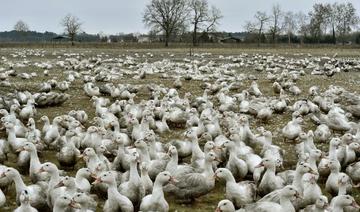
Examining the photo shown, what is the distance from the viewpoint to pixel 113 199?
912 centimetres

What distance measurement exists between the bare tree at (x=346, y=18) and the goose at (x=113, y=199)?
313 ft

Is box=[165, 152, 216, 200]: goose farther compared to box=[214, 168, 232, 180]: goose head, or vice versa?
box=[165, 152, 216, 200]: goose

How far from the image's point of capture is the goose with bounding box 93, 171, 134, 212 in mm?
9070

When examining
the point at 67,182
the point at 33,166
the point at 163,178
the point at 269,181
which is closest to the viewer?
the point at 67,182

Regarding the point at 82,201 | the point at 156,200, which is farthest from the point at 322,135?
the point at 82,201

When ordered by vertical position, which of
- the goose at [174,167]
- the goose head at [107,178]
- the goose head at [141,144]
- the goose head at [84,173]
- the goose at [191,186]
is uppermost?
the goose head at [141,144]

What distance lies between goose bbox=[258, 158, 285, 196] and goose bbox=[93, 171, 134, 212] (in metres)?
2.58

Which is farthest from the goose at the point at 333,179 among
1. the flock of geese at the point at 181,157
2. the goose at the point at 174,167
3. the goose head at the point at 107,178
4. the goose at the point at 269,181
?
the goose head at the point at 107,178

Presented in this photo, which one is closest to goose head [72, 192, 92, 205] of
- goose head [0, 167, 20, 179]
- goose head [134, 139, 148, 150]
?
goose head [0, 167, 20, 179]

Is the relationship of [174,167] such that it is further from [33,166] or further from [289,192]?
[289,192]

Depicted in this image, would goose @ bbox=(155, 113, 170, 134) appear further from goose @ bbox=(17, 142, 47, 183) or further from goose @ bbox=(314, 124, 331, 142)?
goose @ bbox=(17, 142, 47, 183)

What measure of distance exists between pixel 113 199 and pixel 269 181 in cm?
296

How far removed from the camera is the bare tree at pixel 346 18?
325 ft

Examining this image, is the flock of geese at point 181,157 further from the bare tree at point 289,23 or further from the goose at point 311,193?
the bare tree at point 289,23
